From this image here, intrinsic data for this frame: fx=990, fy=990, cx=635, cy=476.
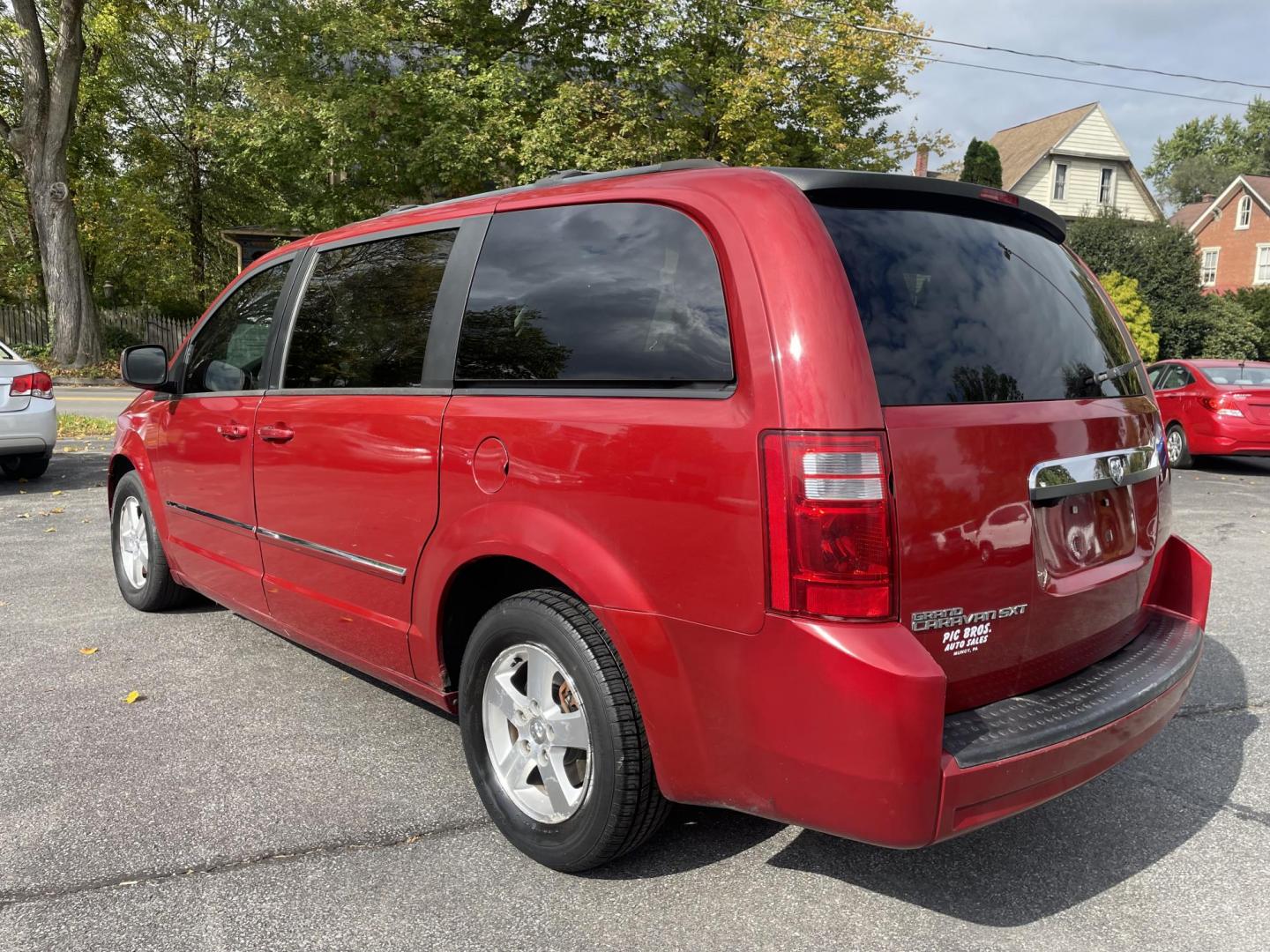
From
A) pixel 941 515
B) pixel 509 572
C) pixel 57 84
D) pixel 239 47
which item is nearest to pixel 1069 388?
pixel 941 515

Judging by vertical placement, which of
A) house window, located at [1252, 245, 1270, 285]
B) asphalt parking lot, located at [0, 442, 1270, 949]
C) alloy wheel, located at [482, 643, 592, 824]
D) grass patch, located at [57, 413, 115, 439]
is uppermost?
house window, located at [1252, 245, 1270, 285]

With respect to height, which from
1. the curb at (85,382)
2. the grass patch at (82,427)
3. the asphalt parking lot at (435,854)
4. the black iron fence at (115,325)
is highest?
the black iron fence at (115,325)

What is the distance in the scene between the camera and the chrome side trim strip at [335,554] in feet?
10.4

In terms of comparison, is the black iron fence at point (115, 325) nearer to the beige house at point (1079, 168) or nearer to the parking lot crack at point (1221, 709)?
the parking lot crack at point (1221, 709)

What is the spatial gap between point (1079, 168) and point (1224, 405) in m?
32.1

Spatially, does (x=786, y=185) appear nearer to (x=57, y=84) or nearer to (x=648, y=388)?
(x=648, y=388)

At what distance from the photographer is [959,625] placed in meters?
2.26

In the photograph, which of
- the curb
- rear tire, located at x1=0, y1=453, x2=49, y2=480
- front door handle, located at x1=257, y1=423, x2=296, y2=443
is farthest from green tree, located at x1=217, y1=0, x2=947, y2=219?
front door handle, located at x1=257, y1=423, x2=296, y2=443

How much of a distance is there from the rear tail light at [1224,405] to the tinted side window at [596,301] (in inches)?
456

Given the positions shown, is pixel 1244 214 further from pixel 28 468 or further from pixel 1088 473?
pixel 1088 473

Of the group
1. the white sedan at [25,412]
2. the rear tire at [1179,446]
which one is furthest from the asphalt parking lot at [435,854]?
the rear tire at [1179,446]

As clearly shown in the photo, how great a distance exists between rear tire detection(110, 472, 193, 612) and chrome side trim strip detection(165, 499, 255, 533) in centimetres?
42

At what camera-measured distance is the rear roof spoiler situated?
95.3 inches

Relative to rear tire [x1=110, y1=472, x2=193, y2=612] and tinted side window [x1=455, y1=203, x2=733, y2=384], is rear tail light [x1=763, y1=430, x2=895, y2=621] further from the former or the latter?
rear tire [x1=110, y1=472, x2=193, y2=612]
